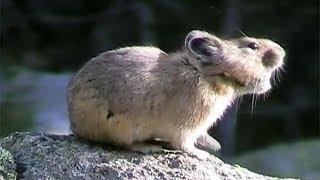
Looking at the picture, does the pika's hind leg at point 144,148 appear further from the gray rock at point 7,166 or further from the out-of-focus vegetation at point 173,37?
the out-of-focus vegetation at point 173,37

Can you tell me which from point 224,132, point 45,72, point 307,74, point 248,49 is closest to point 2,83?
point 45,72

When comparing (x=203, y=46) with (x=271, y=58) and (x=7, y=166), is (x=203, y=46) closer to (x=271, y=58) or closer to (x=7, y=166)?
(x=271, y=58)

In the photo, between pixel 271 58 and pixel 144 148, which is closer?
pixel 144 148

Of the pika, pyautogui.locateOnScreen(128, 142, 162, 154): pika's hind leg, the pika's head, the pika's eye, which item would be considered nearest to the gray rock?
the pika

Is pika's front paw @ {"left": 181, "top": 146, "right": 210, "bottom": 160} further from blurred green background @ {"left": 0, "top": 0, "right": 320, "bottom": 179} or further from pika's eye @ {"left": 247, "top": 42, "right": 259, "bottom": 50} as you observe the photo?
blurred green background @ {"left": 0, "top": 0, "right": 320, "bottom": 179}

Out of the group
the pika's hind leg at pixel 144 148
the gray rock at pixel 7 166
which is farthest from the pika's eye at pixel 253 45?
the gray rock at pixel 7 166

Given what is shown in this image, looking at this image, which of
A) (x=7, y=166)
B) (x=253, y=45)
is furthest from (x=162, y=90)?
(x=7, y=166)

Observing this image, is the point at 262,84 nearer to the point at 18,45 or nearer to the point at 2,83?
the point at 2,83
